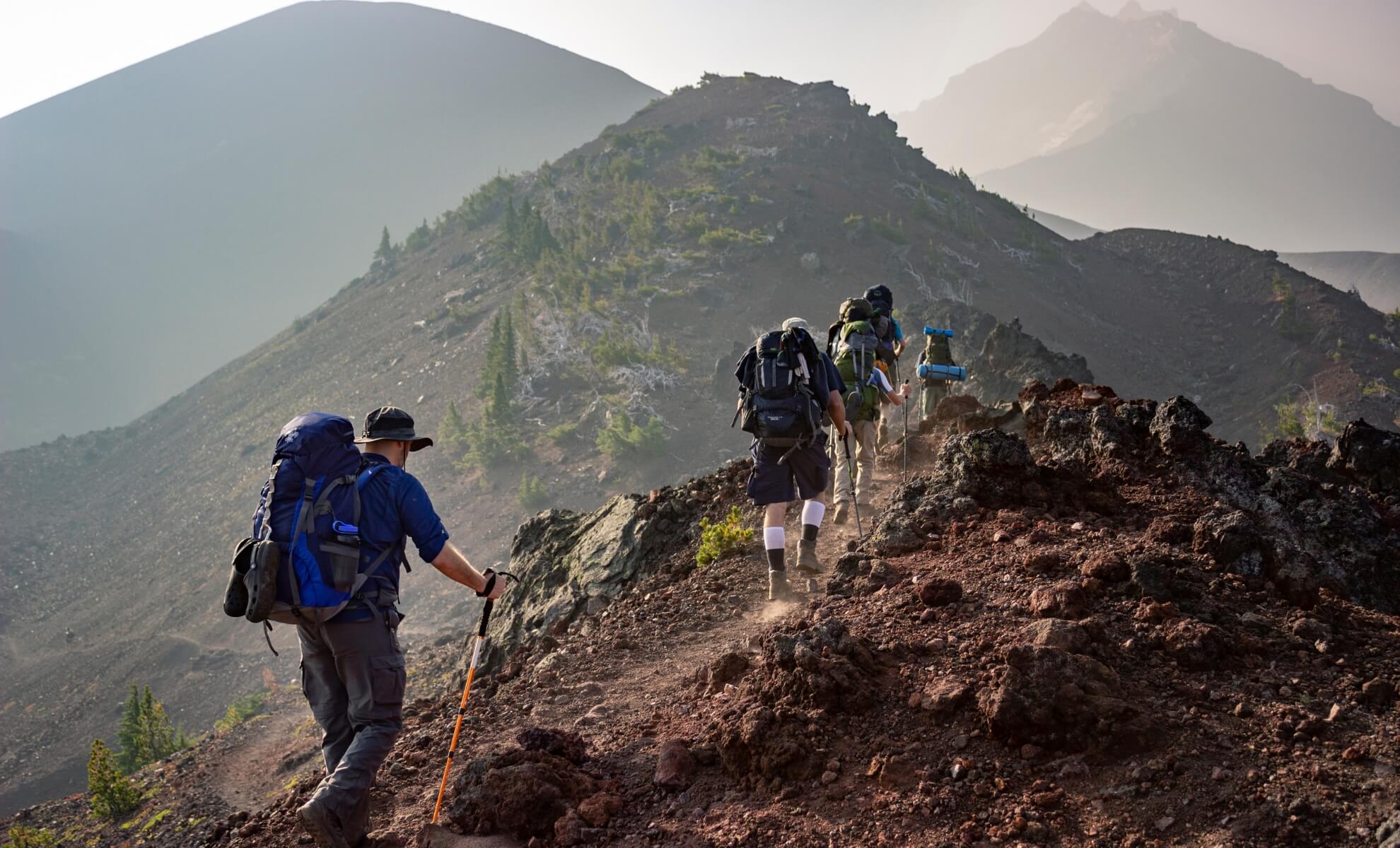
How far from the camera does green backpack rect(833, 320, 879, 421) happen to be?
26.8 ft

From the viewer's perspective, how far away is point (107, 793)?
13.0 m

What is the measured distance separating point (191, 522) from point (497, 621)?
37201mm

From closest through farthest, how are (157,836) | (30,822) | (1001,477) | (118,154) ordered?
1. (1001,477)
2. (157,836)
3. (30,822)
4. (118,154)

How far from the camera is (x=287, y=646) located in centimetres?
2742

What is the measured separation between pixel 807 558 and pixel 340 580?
3742mm

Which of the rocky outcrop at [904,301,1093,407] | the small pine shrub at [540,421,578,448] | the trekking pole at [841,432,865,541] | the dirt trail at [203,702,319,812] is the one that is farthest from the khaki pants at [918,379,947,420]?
the small pine shrub at [540,421,578,448]

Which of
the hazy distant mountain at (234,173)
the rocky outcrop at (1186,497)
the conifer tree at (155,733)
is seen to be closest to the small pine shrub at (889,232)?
the conifer tree at (155,733)

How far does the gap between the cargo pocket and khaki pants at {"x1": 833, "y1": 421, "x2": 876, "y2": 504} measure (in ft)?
16.1

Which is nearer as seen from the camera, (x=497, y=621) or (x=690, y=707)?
(x=690, y=707)

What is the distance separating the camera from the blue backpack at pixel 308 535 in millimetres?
3750

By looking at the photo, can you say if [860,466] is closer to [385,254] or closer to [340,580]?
[340,580]

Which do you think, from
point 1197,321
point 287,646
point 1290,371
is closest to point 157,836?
point 287,646

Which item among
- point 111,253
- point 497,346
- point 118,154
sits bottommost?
point 497,346

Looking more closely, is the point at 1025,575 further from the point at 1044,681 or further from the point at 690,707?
the point at 690,707
